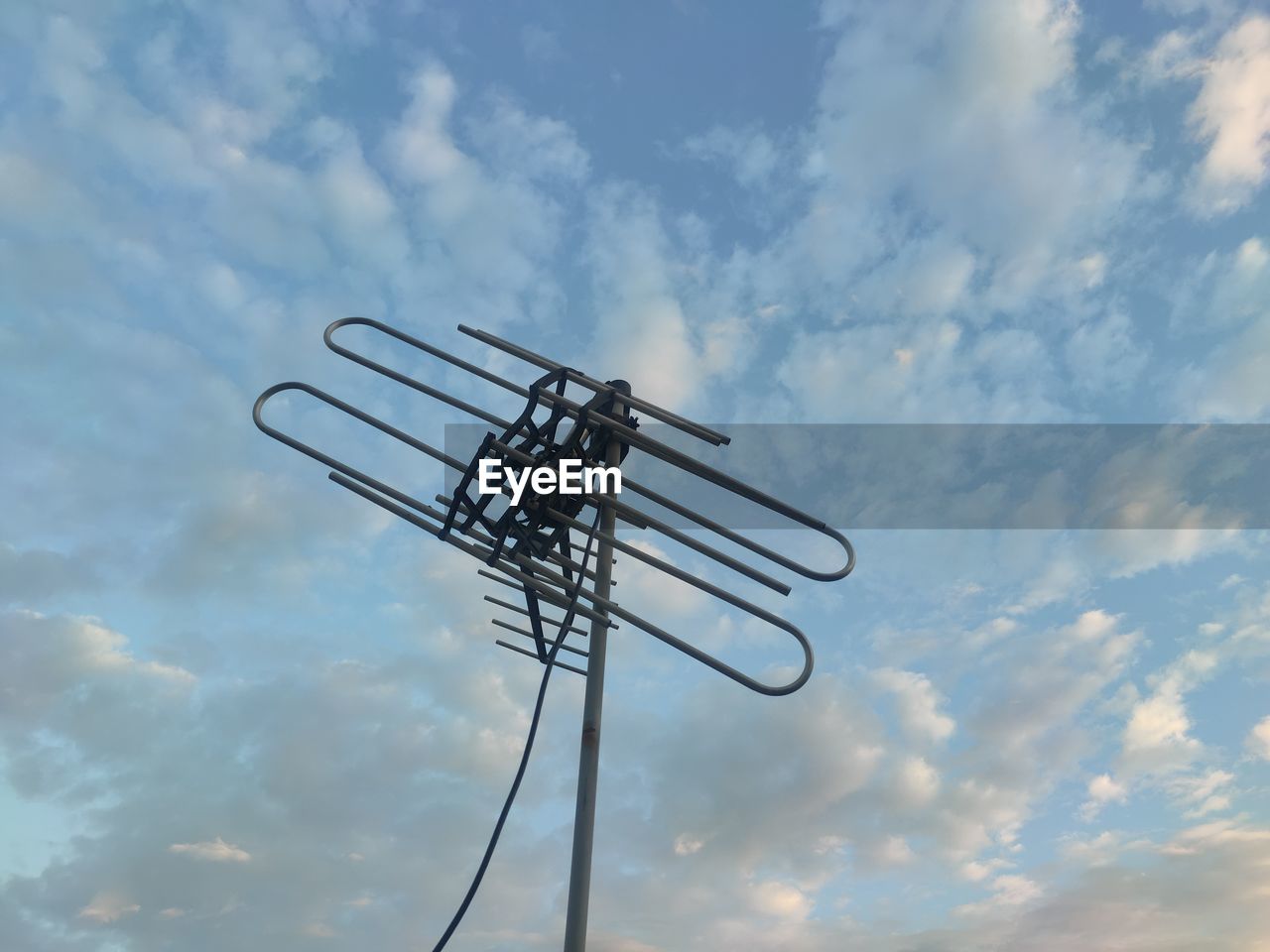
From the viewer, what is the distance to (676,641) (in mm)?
7773

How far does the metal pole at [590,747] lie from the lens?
7344 millimetres

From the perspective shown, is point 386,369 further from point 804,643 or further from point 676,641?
point 804,643

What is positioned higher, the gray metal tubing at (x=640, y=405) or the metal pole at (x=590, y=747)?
the gray metal tubing at (x=640, y=405)

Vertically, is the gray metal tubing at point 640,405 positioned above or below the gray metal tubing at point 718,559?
above

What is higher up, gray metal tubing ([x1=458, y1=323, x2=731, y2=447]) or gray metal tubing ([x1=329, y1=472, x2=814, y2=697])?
gray metal tubing ([x1=458, y1=323, x2=731, y2=447])

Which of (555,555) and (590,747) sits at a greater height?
(555,555)

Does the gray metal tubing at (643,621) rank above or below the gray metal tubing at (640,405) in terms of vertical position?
below

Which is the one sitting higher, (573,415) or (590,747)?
(573,415)

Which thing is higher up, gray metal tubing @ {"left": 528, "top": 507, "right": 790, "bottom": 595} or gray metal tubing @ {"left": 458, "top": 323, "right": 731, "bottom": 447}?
gray metal tubing @ {"left": 458, "top": 323, "right": 731, "bottom": 447}

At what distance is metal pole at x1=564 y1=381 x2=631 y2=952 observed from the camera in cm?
734

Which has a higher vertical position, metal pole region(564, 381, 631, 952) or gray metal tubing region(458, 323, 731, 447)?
gray metal tubing region(458, 323, 731, 447)

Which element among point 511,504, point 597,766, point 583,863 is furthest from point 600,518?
point 583,863

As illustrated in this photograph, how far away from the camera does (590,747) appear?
7.85 m

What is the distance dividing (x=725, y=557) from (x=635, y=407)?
164 cm
